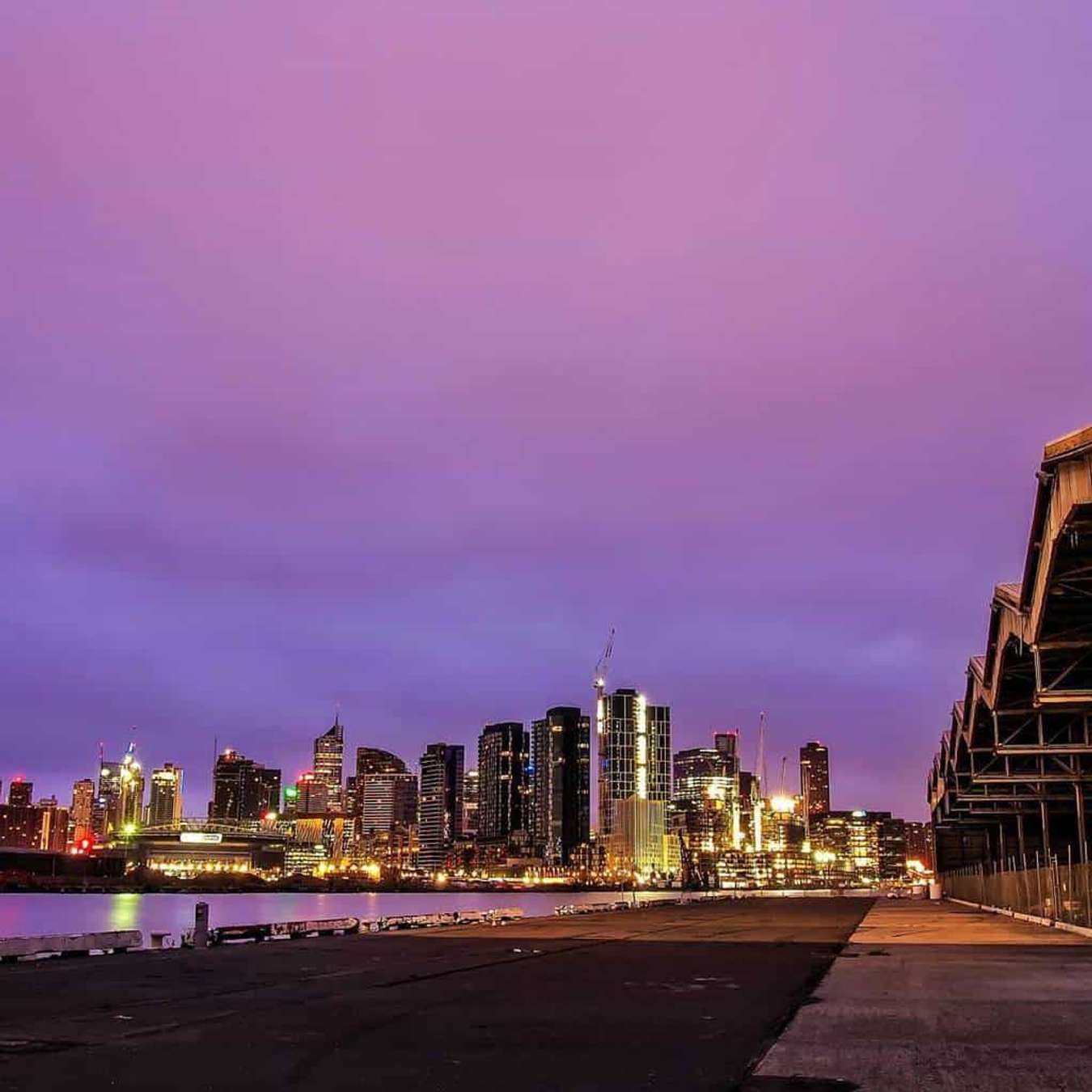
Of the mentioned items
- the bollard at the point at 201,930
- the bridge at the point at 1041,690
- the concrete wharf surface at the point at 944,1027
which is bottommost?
the bollard at the point at 201,930

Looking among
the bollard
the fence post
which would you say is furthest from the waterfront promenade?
the fence post

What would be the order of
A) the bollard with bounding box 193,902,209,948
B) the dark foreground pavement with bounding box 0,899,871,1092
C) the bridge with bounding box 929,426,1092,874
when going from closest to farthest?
the dark foreground pavement with bounding box 0,899,871,1092 → the bridge with bounding box 929,426,1092,874 → the bollard with bounding box 193,902,209,948

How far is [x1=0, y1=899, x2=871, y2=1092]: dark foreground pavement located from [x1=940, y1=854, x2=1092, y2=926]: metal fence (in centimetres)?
1012

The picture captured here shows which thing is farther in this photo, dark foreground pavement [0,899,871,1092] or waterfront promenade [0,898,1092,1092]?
dark foreground pavement [0,899,871,1092]

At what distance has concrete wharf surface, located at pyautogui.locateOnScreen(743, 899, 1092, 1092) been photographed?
12.0m

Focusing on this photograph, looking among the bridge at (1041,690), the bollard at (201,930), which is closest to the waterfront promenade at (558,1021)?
the bollard at (201,930)

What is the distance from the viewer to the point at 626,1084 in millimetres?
12273

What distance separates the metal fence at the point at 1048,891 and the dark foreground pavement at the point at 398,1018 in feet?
33.2

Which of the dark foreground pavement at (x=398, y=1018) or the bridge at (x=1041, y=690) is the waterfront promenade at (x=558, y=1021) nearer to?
the dark foreground pavement at (x=398, y=1018)

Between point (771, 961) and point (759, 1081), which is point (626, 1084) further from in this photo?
point (771, 961)

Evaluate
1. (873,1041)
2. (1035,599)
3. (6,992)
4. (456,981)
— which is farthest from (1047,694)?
(6,992)

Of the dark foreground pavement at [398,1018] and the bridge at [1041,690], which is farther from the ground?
the bridge at [1041,690]

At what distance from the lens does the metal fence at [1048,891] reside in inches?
1580

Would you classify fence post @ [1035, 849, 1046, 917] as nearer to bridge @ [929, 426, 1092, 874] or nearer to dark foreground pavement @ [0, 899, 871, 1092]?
bridge @ [929, 426, 1092, 874]
